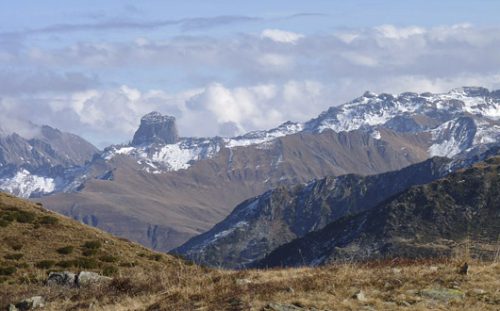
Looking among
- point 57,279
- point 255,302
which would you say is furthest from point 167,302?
point 57,279

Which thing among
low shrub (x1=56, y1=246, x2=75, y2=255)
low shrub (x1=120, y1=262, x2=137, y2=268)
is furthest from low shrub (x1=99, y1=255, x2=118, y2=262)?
low shrub (x1=56, y1=246, x2=75, y2=255)

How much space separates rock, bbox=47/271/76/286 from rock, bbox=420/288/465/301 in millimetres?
14595

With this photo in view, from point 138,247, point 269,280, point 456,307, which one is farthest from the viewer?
point 138,247

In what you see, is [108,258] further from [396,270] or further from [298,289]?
[298,289]

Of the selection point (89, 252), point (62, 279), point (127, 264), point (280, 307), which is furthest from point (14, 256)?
point (280, 307)

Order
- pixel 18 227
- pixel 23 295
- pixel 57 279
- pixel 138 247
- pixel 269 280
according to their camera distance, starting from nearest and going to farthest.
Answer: pixel 269 280
pixel 23 295
pixel 57 279
pixel 18 227
pixel 138 247

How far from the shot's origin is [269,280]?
24.4 m

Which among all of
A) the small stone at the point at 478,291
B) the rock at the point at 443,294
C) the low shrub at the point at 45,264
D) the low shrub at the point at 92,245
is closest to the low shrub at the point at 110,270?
the low shrub at the point at 45,264

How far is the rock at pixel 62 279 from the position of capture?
99.8ft

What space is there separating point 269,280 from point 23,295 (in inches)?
368

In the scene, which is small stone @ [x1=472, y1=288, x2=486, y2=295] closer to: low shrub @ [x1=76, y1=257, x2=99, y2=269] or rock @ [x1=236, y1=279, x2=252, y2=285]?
rock @ [x1=236, y1=279, x2=252, y2=285]

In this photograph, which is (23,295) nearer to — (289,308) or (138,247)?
(289,308)

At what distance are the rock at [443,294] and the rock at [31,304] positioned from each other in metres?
11.9

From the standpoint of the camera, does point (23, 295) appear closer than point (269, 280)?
No
